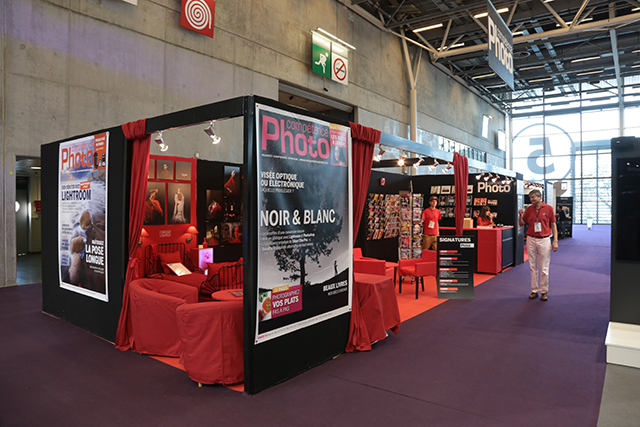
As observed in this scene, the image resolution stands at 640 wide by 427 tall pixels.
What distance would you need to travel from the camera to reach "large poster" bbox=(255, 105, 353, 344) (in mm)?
3373

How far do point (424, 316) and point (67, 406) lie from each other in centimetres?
413

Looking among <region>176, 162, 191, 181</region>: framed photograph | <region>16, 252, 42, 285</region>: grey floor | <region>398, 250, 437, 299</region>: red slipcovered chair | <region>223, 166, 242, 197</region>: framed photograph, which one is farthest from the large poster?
<region>16, 252, 42, 285</region>: grey floor

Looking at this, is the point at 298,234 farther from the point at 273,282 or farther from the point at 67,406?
the point at 67,406

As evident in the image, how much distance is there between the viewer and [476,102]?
2258 cm

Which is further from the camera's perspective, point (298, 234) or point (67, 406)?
point (298, 234)

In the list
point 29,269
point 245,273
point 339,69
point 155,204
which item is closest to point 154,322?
point 245,273

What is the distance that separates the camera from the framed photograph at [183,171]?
7.22m

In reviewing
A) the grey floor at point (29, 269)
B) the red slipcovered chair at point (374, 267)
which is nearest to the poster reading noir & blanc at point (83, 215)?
the grey floor at point (29, 269)

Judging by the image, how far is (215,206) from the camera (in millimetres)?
8430

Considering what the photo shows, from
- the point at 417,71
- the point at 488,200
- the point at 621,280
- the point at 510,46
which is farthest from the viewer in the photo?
the point at 417,71

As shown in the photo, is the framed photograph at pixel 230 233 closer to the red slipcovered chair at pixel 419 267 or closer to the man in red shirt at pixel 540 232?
the red slipcovered chair at pixel 419 267

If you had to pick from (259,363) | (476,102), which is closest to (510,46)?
(259,363)

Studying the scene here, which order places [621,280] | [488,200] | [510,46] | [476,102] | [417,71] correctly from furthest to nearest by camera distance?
[476,102]
[417,71]
[488,200]
[510,46]
[621,280]

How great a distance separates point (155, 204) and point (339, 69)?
778 centimetres
